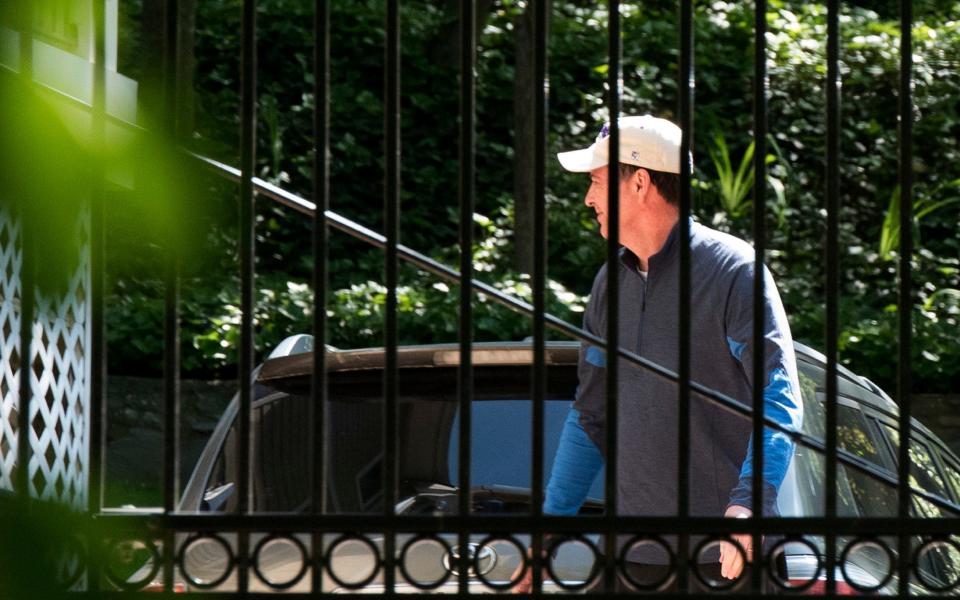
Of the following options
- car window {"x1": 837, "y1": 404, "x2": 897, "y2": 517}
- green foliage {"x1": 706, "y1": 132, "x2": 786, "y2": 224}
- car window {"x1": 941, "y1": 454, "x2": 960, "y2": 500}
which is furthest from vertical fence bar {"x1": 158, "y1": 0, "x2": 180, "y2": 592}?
green foliage {"x1": 706, "y1": 132, "x2": 786, "y2": 224}

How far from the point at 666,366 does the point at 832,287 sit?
113 centimetres

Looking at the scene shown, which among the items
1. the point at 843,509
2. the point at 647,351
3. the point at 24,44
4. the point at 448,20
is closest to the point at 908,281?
the point at 647,351

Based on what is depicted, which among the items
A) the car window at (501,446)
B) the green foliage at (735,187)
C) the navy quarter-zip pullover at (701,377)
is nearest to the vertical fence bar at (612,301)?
the navy quarter-zip pullover at (701,377)

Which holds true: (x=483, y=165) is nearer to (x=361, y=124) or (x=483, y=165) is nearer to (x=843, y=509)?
(x=361, y=124)

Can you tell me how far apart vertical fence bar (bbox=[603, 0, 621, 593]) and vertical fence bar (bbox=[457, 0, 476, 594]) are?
248mm

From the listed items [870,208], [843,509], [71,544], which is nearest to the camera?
[71,544]

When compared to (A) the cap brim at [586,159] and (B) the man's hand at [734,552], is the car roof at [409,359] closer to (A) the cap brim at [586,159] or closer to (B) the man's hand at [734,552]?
(A) the cap brim at [586,159]

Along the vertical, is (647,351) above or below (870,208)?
below

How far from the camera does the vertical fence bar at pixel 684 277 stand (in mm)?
2621

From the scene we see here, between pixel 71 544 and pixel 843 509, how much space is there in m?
3.29

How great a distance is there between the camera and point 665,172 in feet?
12.7

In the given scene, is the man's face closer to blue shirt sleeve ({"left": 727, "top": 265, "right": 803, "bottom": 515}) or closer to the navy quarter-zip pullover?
the navy quarter-zip pullover

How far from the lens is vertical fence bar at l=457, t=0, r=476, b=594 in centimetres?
260

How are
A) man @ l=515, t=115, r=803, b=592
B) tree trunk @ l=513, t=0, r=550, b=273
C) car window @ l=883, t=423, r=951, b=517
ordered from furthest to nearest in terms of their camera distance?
1. tree trunk @ l=513, t=0, r=550, b=273
2. car window @ l=883, t=423, r=951, b=517
3. man @ l=515, t=115, r=803, b=592
